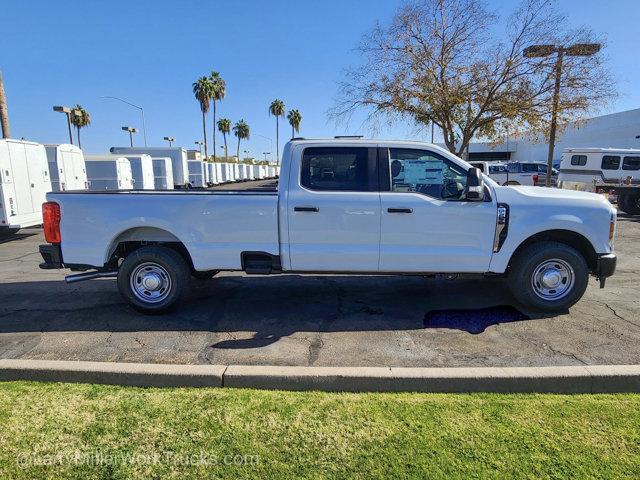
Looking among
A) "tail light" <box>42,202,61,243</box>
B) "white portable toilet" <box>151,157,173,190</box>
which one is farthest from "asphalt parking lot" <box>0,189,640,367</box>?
"white portable toilet" <box>151,157,173,190</box>

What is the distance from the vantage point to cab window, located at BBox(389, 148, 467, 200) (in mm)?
4758

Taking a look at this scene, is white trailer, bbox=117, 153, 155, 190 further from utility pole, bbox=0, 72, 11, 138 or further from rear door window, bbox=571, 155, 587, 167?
rear door window, bbox=571, 155, 587, 167

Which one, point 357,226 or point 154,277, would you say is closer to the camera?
point 357,226

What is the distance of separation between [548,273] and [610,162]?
63.7 feet

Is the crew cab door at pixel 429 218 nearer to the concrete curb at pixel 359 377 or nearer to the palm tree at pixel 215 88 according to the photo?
the concrete curb at pixel 359 377

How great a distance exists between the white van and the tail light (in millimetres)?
20418

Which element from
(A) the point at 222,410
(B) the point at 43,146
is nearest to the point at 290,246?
(A) the point at 222,410

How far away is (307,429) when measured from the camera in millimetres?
2803

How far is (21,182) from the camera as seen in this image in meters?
10.7

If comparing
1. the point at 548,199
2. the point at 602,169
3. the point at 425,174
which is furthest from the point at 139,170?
the point at 602,169

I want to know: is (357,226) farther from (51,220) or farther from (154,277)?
(51,220)

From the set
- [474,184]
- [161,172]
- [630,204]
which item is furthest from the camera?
[161,172]

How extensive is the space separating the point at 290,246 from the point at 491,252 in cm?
224

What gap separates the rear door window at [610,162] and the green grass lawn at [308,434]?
20.9 m
